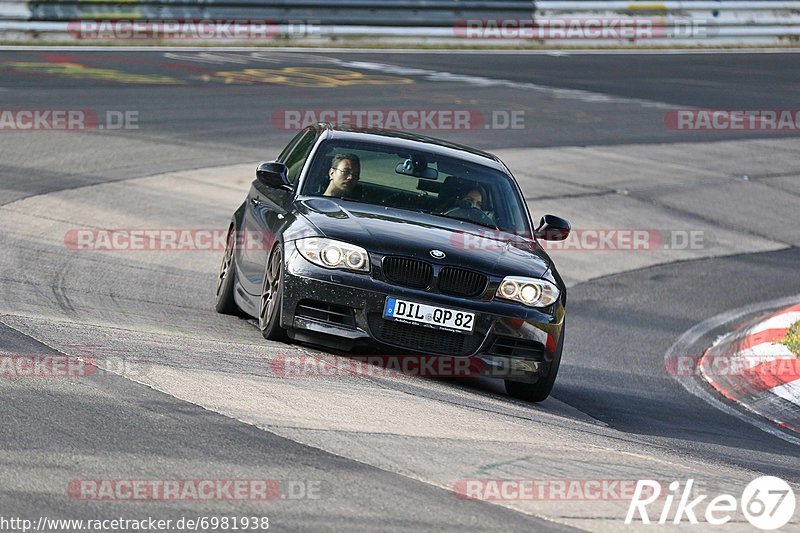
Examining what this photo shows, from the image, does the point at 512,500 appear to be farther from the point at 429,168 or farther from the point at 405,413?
the point at 429,168

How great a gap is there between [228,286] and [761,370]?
4.24 metres

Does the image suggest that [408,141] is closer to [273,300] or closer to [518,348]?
[273,300]

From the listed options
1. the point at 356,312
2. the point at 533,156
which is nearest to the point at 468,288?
the point at 356,312

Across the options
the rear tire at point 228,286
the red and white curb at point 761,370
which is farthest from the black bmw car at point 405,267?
the red and white curb at point 761,370

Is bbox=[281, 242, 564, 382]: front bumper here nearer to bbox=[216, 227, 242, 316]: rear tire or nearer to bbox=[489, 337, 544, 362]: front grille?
bbox=[489, 337, 544, 362]: front grille

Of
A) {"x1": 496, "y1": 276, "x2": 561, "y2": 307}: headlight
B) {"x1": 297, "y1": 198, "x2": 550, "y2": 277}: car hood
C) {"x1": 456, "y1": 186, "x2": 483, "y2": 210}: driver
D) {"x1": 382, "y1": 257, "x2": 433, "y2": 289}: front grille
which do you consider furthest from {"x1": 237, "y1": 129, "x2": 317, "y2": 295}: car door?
{"x1": 496, "y1": 276, "x2": 561, "y2": 307}: headlight

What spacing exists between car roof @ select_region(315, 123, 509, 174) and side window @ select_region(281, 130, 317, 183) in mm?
120

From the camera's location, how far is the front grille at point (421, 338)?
7.96m

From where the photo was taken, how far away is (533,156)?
20359 millimetres

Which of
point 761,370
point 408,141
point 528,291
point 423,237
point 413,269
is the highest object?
point 408,141

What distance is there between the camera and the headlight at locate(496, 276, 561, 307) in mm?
8134

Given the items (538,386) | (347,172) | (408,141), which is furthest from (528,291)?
(408,141)

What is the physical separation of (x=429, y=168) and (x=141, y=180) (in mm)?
7474

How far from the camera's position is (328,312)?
8.03 metres
